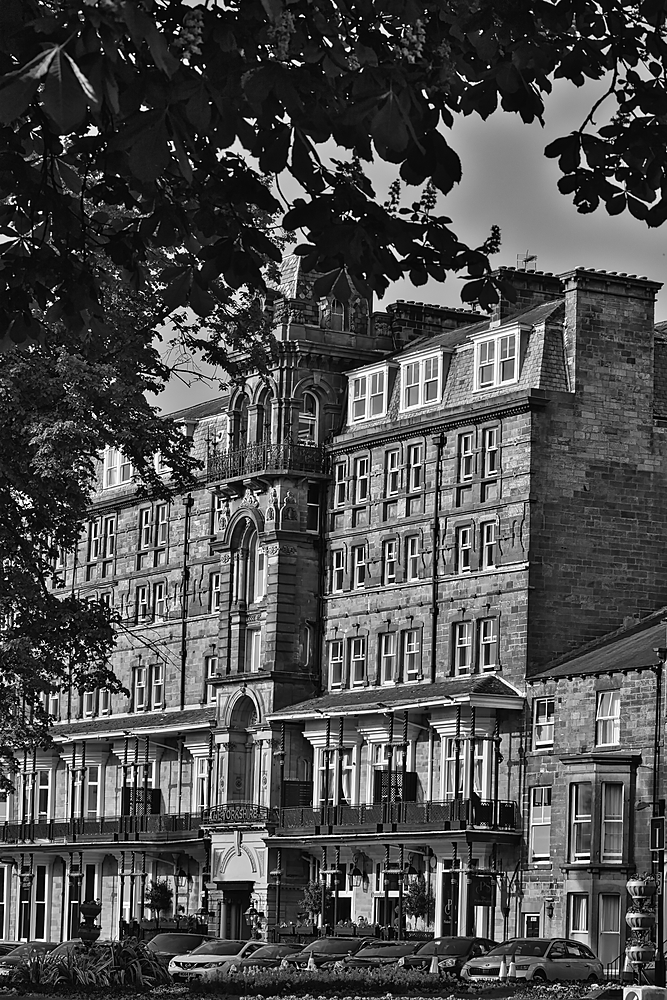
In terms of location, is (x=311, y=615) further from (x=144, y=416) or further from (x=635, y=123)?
(x=635, y=123)

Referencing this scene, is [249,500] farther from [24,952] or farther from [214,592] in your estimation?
[24,952]

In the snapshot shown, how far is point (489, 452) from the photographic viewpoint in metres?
74.6

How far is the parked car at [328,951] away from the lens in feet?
184

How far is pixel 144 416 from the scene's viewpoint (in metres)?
35.3

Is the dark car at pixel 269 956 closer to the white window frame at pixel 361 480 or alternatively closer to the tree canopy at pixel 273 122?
the white window frame at pixel 361 480

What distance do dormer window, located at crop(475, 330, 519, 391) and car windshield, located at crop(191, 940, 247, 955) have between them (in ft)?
78.5

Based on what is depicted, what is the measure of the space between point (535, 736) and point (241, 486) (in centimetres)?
2197

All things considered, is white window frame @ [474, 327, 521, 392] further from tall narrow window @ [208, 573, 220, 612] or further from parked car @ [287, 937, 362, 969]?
parked car @ [287, 937, 362, 969]

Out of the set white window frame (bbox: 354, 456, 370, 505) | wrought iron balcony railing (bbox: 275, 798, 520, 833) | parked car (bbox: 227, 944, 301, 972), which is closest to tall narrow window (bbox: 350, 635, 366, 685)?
wrought iron balcony railing (bbox: 275, 798, 520, 833)

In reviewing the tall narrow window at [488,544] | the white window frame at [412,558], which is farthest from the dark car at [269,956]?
the white window frame at [412,558]

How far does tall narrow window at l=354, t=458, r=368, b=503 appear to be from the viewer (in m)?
81.6

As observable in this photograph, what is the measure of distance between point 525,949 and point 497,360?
26783 millimetres

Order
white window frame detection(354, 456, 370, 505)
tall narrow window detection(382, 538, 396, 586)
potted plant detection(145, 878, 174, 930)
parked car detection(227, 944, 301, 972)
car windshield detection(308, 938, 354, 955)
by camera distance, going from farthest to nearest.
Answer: potted plant detection(145, 878, 174, 930), white window frame detection(354, 456, 370, 505), tall narrow window detection(382, 538, 396, 586), car windshield detection(308, 938, 354, 955), parked car detection(227, 944, 301, 972)

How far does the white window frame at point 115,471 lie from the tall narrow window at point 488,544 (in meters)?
29.1
